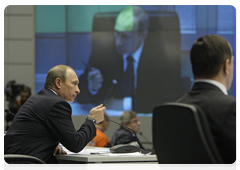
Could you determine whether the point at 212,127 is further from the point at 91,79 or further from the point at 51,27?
the point at 51,27

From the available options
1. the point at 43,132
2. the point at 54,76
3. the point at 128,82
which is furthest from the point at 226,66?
the point at 128,82

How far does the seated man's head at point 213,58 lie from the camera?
3.76 ft

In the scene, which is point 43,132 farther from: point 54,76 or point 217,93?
point 217,93

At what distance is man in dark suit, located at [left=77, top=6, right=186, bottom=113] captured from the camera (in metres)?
6.87

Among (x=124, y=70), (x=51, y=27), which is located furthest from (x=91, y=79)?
(x=51, y=27)

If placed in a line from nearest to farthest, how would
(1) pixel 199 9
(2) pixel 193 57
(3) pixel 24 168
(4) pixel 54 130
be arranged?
(2) pixel 193 57
(3) pixel 24 168
(4) pixel 54 130
(1) pixel 199 9

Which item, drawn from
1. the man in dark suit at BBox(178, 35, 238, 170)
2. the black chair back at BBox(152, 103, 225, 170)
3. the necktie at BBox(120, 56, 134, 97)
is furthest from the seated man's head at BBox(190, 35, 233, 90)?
the necktie at BBox(120, 56, 134, 97)

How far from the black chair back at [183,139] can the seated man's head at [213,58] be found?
0.73ft

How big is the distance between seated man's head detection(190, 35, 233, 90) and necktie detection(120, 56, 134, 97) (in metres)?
5.68

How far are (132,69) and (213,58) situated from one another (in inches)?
226

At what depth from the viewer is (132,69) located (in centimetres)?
689

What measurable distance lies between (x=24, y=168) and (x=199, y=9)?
19.9 ft

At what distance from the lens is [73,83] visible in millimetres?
2094
